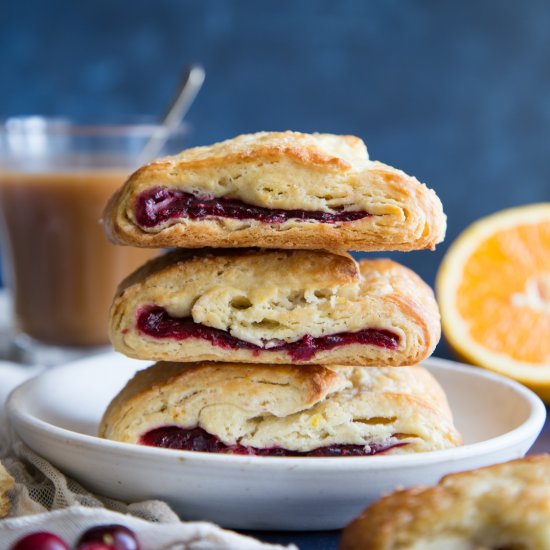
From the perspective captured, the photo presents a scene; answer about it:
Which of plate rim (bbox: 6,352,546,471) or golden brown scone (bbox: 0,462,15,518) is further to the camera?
golden brown scone (bbox: 0,462,15,518)

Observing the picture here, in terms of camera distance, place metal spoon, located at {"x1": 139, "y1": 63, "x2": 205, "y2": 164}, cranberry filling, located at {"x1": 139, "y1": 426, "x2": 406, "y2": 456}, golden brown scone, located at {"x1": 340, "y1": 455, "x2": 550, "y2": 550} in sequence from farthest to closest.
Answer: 1. metal spoon, located at {"x1": 139, "y1": 63, "x2": 205, "y2": 164}
2. cranberry filling, located at {"x1": 139, "y1": 426, "x2": 406, "y2": 456}
3. golden brown scone, located at {"x1": 340, "y1": 455, "x2": 550, "y2": 550}

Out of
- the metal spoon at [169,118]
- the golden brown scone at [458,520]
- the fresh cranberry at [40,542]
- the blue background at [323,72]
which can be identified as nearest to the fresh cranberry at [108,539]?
the fresh cranberry at [40,542]

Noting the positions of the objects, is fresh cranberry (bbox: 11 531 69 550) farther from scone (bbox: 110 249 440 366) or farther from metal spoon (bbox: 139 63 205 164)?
metal spoon (bbox: 139 63 205 164)

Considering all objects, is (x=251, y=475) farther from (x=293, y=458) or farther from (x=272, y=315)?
(x=272, y=315)

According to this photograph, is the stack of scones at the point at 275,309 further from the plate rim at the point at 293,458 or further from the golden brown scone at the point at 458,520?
the golden brown scone at the point at 458,520

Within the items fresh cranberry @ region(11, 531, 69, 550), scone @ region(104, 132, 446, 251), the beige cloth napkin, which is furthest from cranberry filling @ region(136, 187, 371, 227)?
fresh cranberry @ region(11, 531, 69, 550)

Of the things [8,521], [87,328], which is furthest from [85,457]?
[87,328]
